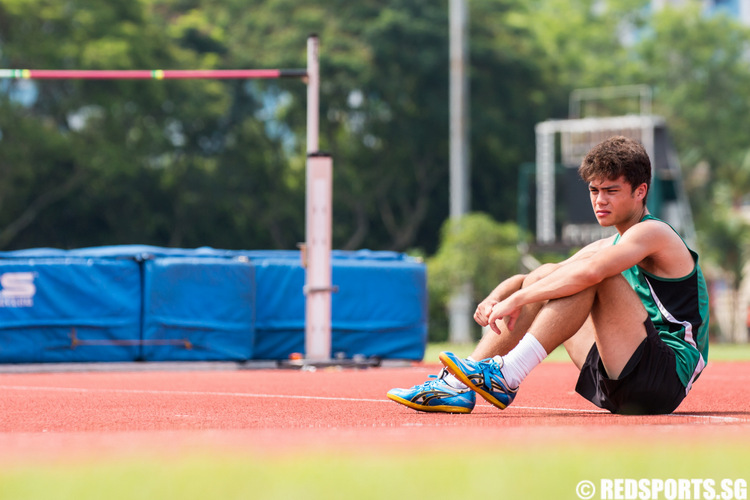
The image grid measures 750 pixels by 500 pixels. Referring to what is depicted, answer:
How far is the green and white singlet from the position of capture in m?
5.29

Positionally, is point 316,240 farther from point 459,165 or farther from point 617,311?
point 459,165

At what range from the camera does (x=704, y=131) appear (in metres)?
47.5

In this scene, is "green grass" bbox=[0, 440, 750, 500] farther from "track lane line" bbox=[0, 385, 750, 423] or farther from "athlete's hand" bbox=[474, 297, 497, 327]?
"track lane line" bbox=[0, 385, 750, 423]

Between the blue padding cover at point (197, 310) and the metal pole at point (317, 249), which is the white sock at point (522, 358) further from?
the blue padding cover at point (197, 310)

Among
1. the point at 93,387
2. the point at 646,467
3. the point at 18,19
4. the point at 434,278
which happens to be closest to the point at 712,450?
the point at 646,467

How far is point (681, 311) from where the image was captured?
209 inches

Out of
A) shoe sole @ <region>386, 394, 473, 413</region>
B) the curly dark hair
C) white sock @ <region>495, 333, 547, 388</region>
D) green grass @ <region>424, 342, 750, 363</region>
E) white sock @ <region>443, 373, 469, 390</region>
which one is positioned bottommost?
green grass @ <region>424, 342, 750, 363</region>

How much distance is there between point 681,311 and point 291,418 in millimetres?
1882

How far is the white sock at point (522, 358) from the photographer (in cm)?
524

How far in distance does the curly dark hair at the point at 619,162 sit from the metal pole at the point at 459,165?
22.1 meters

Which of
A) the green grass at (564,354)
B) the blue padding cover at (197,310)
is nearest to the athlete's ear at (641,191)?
the blue padding cover at (197,310)

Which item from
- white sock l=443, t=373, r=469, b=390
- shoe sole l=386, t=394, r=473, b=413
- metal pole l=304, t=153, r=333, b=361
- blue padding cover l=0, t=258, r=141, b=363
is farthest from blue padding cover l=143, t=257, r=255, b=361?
white sock l=443, t=373, r=469, b=390

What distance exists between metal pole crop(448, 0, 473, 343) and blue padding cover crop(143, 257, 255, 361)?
13.6 meters

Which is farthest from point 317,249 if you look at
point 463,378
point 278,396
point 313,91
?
point 463,378
